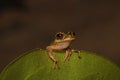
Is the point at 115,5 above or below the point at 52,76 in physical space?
below

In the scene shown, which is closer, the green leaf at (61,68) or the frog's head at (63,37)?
the green leaf at (61,68)

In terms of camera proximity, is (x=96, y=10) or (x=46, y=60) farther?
(x=96, y=10)

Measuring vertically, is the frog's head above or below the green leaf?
below

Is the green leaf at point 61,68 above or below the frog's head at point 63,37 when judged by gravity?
above

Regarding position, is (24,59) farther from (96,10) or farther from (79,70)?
(96,10)

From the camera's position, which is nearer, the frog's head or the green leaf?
the green leaf

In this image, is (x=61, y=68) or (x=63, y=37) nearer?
(x=61, y=68)


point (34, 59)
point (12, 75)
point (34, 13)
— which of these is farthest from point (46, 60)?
point (34, 13)

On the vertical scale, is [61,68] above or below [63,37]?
above
